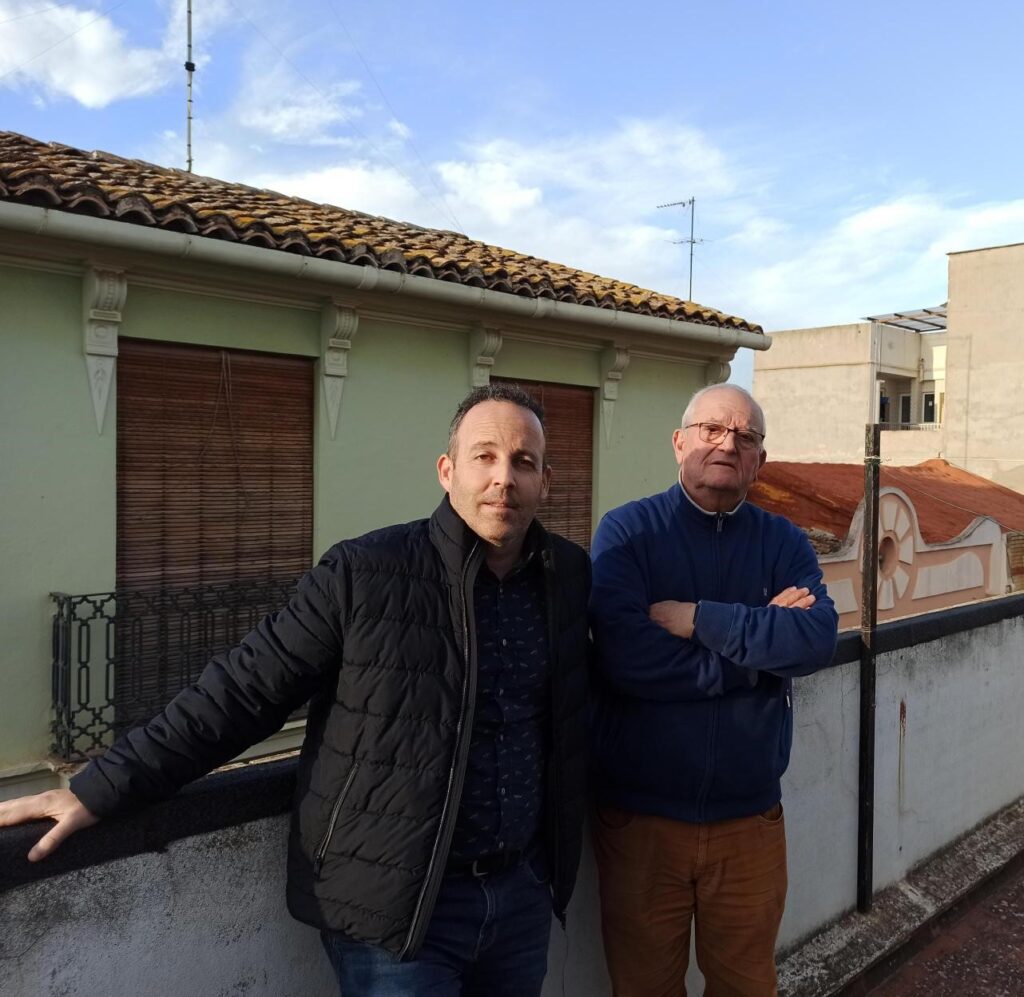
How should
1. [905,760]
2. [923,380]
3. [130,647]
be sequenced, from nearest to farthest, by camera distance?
[905,760], [130,647], [923,380]

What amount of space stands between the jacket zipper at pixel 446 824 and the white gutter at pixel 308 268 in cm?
432

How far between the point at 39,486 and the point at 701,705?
4507 millimetres

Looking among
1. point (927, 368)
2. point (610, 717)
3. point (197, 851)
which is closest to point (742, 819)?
point (610, 717)

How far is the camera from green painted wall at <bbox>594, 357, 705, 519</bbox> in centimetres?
847

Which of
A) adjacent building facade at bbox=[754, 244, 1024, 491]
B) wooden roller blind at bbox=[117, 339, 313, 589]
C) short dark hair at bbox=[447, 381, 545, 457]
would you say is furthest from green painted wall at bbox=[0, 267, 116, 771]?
adjacent building facade at bbox=[754, 244, 1024, 491]

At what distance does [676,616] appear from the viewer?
2070 millimetres

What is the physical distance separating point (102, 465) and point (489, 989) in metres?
4.61

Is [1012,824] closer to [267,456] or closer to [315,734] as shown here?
[315,734]

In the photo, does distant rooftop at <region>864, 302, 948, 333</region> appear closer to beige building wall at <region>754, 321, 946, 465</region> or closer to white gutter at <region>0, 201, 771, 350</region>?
beige building wall at <region>754, 321, 946, 465</region>

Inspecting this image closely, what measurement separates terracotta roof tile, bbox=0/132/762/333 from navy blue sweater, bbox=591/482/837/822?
4071 millimetres

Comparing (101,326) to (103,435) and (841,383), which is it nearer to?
(103,435)

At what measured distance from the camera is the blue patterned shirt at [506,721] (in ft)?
5.45

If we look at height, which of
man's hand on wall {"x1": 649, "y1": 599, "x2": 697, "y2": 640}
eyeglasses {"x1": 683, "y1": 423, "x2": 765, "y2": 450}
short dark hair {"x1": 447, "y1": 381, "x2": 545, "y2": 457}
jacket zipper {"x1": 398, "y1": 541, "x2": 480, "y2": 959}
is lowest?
jacket zipper {"x1": 398, "y1": 541, "x2": 480, "y2": 959}

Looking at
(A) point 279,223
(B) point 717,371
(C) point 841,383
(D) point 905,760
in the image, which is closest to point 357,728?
(D) point 905,760
